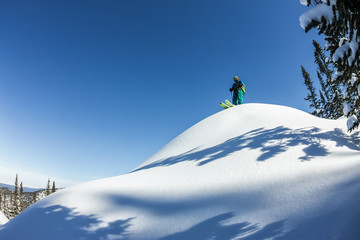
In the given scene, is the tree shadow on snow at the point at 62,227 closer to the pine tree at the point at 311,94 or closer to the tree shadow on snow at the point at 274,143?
the tree shadow on snow at the point at 274,143

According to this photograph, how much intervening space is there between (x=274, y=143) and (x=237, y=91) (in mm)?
6742

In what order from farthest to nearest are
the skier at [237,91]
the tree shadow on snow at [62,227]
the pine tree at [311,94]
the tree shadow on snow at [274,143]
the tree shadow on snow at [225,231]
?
1. the pine tree at [311,94]
2. the skier at [237,91]
3. the tree shadow on snow at [274,143]
4. the tree shadow on snow at [62,227]
5. the tree shadow on snow at [225,231]

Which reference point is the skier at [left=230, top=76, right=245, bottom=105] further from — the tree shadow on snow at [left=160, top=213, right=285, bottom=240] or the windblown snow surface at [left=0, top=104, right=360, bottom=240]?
the tree shadow on snow at [left=160, top=213, right=285, bottom=240]

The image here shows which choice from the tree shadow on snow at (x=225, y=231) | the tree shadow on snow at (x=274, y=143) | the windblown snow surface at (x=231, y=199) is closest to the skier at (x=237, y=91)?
the tree shadow on snow at (x=274, y=143)

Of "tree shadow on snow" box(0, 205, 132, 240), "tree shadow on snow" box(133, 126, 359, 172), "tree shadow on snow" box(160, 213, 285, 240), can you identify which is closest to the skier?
"tree shadow on snow" box(133, 126, 359, 172)

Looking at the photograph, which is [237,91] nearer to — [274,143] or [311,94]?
[274,143]

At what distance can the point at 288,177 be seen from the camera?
14.2ft

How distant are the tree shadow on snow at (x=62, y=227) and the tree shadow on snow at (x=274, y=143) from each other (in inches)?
124

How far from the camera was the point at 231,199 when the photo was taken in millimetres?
3982

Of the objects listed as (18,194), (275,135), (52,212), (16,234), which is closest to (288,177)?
(275,135)

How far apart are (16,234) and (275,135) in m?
7.22

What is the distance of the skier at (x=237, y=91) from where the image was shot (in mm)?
12047

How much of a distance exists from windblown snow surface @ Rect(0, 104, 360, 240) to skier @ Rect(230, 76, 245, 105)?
19.4ft

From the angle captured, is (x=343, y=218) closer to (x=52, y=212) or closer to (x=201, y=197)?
(x=201, y=197)
